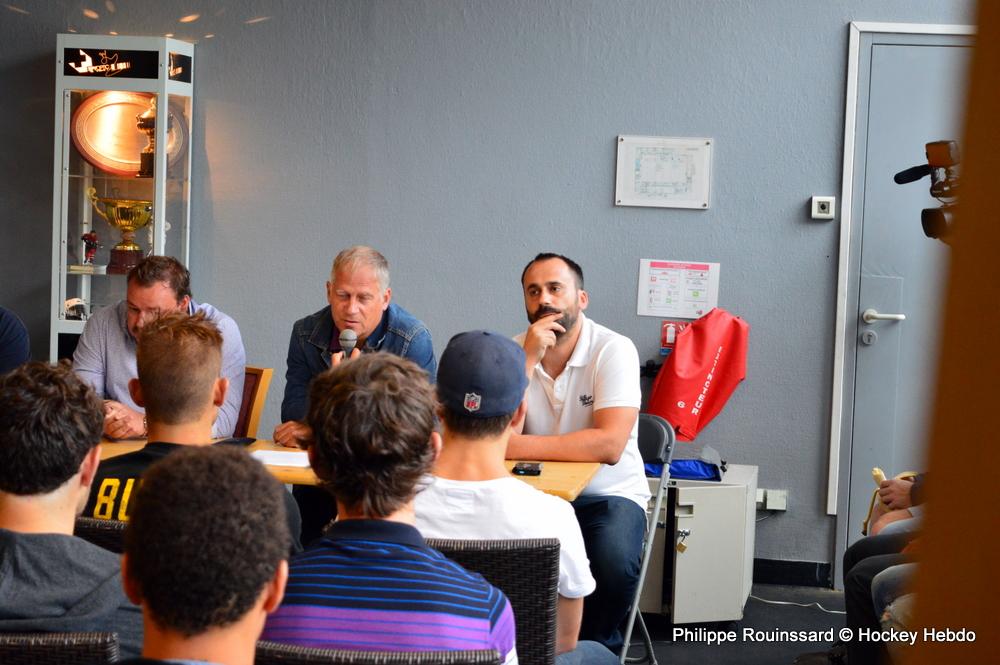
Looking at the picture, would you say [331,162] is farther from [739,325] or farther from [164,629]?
[164,629]

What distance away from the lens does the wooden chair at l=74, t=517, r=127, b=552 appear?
6.25ft

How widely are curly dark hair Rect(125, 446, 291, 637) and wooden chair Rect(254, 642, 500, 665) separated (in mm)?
207

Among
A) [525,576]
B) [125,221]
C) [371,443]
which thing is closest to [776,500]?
[525,576]

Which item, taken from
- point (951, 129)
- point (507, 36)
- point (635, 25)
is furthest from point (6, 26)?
point (951, 129)

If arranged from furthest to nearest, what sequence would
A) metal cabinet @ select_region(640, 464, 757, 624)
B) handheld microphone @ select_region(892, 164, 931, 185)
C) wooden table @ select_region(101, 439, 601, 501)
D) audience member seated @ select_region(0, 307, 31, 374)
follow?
metal cabinet @ select_region(640, 464, 757, 624) → audience member seated @ select_region(0, 307, 31, 374) → handheld microphone @ select_region(892, 164, 931, 185) → wooden table @ select_region(101, 439, 601, 501)

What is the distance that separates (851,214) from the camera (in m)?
4.72

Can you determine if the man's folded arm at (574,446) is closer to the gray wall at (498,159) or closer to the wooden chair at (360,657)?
the gray wall at (498,159)

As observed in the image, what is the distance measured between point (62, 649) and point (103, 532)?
0.65 meters

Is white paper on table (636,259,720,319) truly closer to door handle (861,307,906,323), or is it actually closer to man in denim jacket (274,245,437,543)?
door handle (861,307,906,323)

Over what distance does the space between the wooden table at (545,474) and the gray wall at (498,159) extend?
1.85 m

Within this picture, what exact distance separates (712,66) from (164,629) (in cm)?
423

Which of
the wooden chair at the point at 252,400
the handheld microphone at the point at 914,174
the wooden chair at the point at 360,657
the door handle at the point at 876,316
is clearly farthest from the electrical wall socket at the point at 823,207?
the wooden chair at the point at 360,657

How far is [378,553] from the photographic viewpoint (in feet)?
4.94

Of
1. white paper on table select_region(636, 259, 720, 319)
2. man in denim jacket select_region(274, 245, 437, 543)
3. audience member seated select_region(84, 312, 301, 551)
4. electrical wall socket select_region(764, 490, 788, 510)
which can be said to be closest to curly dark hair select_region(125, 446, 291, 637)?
audience member seated select_region(84, 312, 301, 551)
